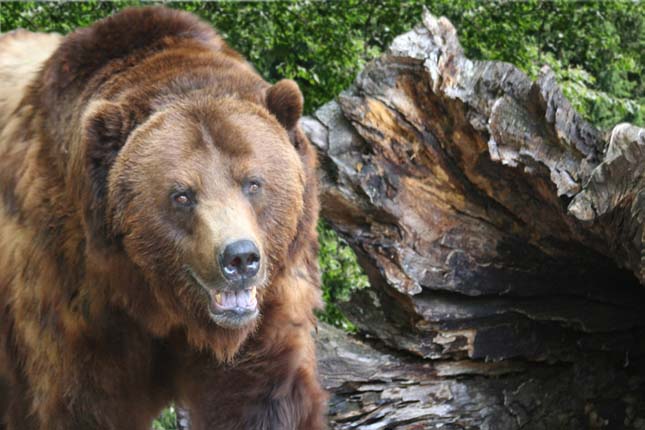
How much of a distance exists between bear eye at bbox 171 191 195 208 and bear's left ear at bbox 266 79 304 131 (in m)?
0.58

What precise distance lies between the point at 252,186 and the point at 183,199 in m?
0.27

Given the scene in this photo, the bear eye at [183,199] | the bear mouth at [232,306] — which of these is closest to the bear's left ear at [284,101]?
the bear eye at [183,199]

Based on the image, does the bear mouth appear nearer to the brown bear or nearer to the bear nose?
the brown bear

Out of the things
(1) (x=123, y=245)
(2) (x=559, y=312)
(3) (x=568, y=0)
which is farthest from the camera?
(3) (x=568, y=0)

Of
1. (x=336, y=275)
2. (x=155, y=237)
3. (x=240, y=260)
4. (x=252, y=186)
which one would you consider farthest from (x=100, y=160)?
(x=336, y=275)

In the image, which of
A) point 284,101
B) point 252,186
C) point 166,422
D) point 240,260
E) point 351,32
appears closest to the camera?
point 240,260

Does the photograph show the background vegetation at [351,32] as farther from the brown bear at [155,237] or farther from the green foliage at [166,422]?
the brown bear at [155,237]

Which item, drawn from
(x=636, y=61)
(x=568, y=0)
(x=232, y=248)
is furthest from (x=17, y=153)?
(x=636, y=61)

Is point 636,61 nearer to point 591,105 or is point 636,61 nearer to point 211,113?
point 591,105

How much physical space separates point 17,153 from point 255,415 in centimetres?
148

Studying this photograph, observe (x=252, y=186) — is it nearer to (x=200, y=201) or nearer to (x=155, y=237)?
(x=200, y=201)

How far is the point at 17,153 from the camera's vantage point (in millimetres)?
4352

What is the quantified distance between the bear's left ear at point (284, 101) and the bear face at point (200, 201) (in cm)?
15

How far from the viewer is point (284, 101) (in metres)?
4.14
